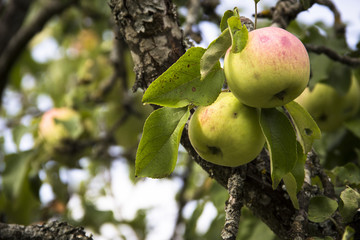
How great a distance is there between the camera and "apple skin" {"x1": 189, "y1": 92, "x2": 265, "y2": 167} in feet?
3.10

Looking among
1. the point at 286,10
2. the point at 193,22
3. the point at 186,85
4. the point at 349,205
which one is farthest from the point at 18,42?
the point at 349,205

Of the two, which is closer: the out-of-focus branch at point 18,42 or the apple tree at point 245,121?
the apple tree at point 245,121

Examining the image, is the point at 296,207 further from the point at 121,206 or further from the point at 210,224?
the point at 121,206

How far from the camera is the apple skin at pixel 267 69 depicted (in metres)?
0.87

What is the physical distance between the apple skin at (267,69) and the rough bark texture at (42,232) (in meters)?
0.48

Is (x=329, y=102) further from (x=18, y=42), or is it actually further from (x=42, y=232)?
(x=18, y=42)

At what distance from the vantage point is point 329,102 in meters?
1.80

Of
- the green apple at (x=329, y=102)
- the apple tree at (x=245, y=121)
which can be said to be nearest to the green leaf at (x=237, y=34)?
the apple tree at (x=245, y=121)

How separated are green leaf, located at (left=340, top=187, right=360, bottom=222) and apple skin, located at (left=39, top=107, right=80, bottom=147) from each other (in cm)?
171

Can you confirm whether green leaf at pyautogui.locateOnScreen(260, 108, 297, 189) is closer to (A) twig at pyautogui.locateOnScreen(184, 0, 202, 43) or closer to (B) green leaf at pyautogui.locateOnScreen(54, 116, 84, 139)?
(A) twig at pyautogui.locateOnScreen(184, 0, 202, 43)

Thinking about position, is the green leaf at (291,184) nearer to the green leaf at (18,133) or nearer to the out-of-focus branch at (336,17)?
the out-of-focus branch at (336,17)

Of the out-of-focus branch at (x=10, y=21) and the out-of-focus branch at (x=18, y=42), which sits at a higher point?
the out-of-focus branch at (x=10, y=21)

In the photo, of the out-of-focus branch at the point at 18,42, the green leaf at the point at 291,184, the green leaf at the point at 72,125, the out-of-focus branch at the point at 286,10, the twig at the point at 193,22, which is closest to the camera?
the green leaf at the point at 291,184

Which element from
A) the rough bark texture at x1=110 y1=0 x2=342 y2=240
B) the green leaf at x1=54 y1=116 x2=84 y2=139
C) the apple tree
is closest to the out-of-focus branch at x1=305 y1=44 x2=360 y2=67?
the apple tree
